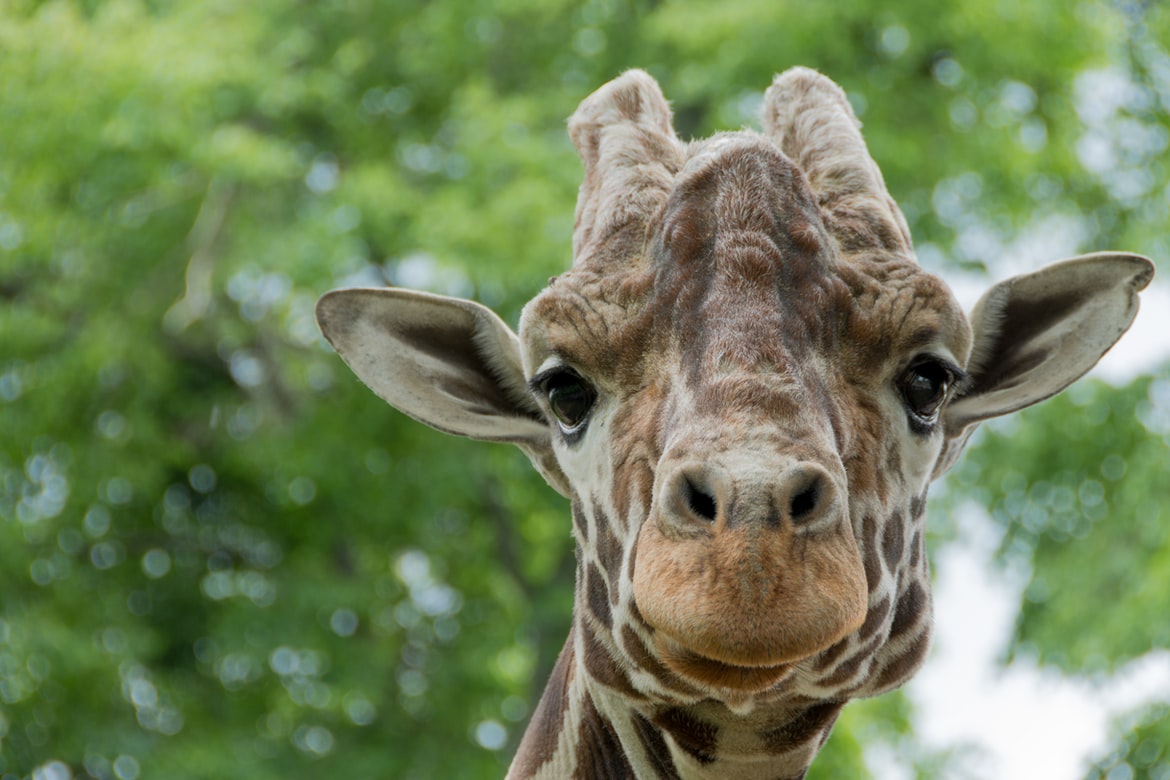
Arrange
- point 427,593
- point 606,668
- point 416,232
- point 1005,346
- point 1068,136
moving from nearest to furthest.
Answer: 1. point 606,668
2. point 1005,346
3. point 416,232
4. point 1068,136
5. point 427,593

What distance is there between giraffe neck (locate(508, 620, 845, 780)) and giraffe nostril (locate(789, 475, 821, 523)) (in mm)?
745

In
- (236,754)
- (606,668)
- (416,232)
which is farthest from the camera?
(236,754)

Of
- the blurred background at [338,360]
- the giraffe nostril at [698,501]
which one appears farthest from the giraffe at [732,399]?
the blurred background at [338,360]

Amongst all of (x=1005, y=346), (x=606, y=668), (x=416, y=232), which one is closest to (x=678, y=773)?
(x=606, y=668)

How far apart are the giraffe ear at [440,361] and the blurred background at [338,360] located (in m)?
8.92

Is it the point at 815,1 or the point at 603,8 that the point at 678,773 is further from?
the point at 603,8

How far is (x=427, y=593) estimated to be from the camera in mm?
19219

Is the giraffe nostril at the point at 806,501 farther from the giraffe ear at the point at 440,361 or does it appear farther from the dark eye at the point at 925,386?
the giraffe ear at the point at 440,361

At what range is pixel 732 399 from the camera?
333 centimetres

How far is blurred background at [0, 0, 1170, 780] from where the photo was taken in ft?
47.1

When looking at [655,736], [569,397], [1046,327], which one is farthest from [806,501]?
[1046,327]

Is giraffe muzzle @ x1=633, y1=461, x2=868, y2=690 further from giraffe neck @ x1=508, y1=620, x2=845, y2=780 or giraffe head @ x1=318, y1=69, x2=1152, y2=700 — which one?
giraffe neck @ x1=508, y1=620, x2=845, y2=780

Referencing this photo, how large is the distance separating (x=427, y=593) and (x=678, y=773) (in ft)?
50.9

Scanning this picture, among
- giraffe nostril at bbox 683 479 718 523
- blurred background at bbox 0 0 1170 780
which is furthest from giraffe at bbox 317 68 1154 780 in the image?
blurred background at bbox 0 0 1170 780
